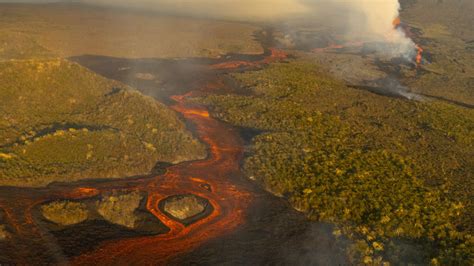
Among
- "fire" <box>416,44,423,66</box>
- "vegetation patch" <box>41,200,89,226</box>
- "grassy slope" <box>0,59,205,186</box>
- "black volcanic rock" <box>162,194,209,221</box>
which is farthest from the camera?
"fire" <box>416,44,423,66</box>

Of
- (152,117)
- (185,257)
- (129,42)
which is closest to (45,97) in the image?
(152,117)

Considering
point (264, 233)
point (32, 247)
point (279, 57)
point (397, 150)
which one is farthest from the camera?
point (279, 57)

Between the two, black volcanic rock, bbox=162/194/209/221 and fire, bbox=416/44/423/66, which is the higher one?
fire, bbox=416/44/423/66

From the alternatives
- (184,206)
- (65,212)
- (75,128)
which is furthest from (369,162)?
(75,128)

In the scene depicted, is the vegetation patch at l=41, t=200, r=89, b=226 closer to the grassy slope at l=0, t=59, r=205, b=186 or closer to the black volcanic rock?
the grassy slope at l=0, t=59, r=205, b=186

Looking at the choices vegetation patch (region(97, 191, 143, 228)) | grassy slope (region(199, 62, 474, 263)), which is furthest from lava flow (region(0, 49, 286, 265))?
grassy slope (region(199, 62, 474, 263))

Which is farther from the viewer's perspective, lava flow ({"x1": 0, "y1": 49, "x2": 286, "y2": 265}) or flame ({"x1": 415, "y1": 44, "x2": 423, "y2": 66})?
flame ({"x1": 415, "y1": 44, "x2": 423, "y2": 66})

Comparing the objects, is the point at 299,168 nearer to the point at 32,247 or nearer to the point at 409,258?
the point at 409,258

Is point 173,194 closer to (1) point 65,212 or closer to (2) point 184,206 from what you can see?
(2) point 184,206
